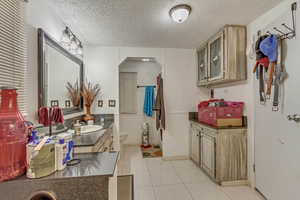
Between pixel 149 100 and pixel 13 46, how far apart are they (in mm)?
3189

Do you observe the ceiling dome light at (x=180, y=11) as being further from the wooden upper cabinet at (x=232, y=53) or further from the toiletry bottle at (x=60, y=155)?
the toiletry bottle at (x=60, y=155)

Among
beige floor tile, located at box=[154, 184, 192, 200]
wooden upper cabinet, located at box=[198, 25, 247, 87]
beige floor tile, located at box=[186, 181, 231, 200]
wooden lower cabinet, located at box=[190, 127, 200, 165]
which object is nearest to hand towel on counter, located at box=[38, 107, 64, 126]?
beige floor tile, located at box=[154, 184, 192, 200]

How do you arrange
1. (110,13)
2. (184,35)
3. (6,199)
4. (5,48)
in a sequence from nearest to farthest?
(6,199), (5,48), (110,13), (184,35)

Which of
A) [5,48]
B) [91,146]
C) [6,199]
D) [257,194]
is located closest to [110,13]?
[5,48]

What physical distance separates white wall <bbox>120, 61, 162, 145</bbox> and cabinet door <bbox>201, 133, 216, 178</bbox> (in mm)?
1757

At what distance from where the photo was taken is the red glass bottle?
748 millimetres

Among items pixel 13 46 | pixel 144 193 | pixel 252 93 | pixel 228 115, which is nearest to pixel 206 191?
pixel 144 193

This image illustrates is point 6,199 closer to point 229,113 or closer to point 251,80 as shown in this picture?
point 229,113

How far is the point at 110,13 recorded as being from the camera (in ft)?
6.25

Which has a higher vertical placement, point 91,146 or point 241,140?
point 91,146

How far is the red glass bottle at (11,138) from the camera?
0.75m

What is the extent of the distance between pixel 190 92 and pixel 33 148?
3.00 m

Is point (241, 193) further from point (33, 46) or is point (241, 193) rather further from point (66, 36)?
point (66, 36)

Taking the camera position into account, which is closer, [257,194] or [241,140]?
[257,194]
